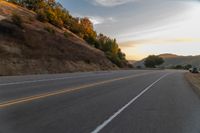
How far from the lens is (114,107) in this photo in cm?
1319

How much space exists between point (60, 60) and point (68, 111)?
48424mm

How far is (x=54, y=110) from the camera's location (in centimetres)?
1188

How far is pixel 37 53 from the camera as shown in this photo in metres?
55.8

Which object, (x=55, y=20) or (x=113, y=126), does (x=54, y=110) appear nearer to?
(x=113, y=126)

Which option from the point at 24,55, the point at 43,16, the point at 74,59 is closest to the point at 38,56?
the point at 24,55

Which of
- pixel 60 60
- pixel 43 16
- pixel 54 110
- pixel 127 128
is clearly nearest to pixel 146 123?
pixel 127 128

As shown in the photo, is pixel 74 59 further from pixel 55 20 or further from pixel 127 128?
pixel 127 128

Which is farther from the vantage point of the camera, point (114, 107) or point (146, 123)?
point (114, 107)

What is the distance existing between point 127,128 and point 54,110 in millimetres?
3318

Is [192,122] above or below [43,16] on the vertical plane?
below

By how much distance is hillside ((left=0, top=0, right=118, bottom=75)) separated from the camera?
4671 centimetres

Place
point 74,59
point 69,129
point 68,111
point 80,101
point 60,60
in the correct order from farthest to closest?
point 74,59 → point 60,60 → point 80,101 → point 68,111 → point 69,129

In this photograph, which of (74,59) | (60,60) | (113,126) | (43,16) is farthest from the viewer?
(43,16)

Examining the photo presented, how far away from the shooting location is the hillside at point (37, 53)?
46.7 meters
